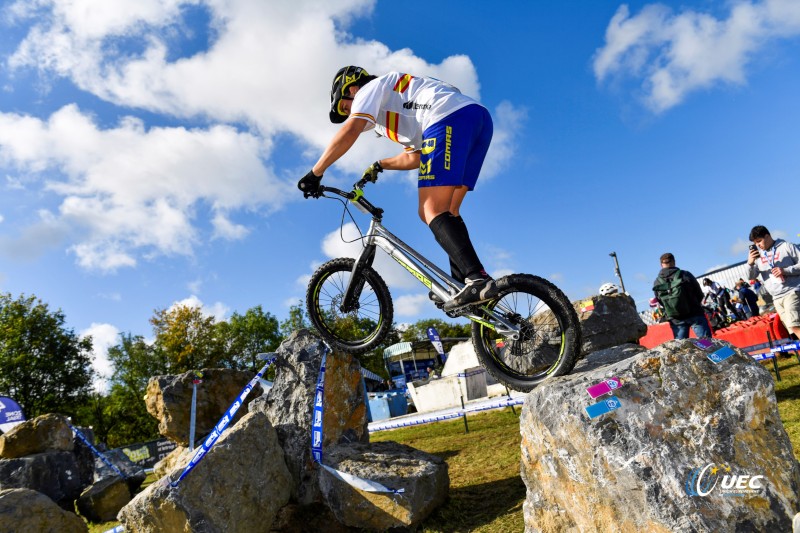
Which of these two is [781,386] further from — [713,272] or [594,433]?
[713,272]

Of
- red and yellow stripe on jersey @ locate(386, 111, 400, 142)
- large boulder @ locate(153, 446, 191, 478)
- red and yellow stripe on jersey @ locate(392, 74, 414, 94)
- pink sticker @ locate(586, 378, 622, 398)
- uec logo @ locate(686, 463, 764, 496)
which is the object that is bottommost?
uec logo @ locate(686, 463, 764, 496)

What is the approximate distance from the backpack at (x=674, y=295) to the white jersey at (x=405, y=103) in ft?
16.7

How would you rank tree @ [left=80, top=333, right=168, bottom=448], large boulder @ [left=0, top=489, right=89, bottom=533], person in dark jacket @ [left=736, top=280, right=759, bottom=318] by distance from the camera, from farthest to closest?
tree @ [left=80, top=333, right=168, bottom=448], person in dark jacket @ [left=736, top=280, right=759, bottom=318], large boulder @ [left=0, top=489, right=89, bottom=533]

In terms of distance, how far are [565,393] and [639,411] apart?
1.26 ft

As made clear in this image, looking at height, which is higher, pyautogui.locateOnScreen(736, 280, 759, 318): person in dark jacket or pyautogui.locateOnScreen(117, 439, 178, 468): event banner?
pyautogui.locateOnScreen(736, 280, 759, 318): person in dark jacket

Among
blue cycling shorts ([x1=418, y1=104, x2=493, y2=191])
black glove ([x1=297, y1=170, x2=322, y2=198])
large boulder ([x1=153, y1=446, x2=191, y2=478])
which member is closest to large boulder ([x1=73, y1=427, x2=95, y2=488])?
large boulder ([x1=153, y1=446, x2=191, y2=478])

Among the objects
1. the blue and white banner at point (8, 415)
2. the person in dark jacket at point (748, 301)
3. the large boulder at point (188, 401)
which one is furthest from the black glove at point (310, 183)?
the person in dark jacket at point (748, 301)

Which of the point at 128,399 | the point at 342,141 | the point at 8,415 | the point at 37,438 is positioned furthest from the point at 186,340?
the point at 342,141

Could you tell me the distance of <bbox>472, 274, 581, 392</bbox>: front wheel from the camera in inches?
154

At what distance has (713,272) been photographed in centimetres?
3872

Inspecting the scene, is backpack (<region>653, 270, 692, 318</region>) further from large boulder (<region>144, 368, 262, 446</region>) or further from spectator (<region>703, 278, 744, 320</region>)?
spectator (<region>703, 278, 744, 320</region>)

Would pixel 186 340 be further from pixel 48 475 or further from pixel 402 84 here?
pixel 402 84

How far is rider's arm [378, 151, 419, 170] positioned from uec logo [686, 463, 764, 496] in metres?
3.60

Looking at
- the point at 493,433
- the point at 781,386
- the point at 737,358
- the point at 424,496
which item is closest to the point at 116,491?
the point at 493,433
